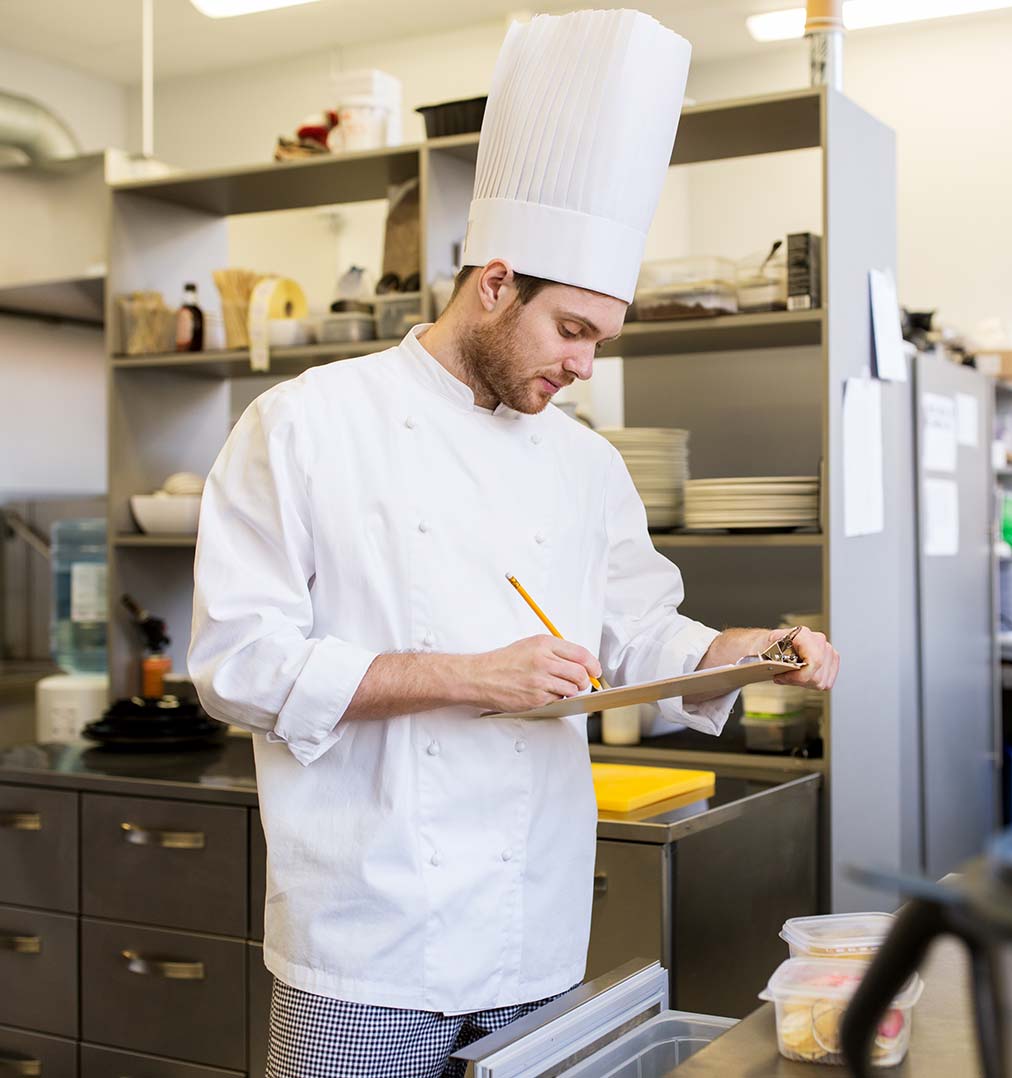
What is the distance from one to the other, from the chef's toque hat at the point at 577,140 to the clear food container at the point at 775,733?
135cm

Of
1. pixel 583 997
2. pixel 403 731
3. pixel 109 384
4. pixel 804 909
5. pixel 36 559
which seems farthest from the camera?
pixel 36 559

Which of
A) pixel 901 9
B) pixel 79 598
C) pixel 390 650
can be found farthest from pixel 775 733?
pixel 901 9

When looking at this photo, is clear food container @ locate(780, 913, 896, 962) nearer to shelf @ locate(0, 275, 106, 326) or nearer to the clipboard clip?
the clipboard clip

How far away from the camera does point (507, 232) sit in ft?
5.49

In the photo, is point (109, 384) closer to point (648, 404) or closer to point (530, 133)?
point (648, 404)

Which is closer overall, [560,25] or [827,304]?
[560,25]

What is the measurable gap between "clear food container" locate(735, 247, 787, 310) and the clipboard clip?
1.29m

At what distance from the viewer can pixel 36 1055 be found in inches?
111

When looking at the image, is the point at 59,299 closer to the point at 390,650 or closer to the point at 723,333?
the point at 723,333

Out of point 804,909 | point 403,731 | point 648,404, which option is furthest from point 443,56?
point 403,731

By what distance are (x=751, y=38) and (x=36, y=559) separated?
12.7 ft

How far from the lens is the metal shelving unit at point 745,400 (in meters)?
2.71

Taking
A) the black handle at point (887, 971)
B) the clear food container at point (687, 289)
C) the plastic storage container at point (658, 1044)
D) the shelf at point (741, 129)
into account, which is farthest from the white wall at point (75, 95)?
the black handle at point (887, 971)

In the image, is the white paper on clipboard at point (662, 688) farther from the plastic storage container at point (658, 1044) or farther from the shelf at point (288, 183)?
the shelf at point (288, 183)
